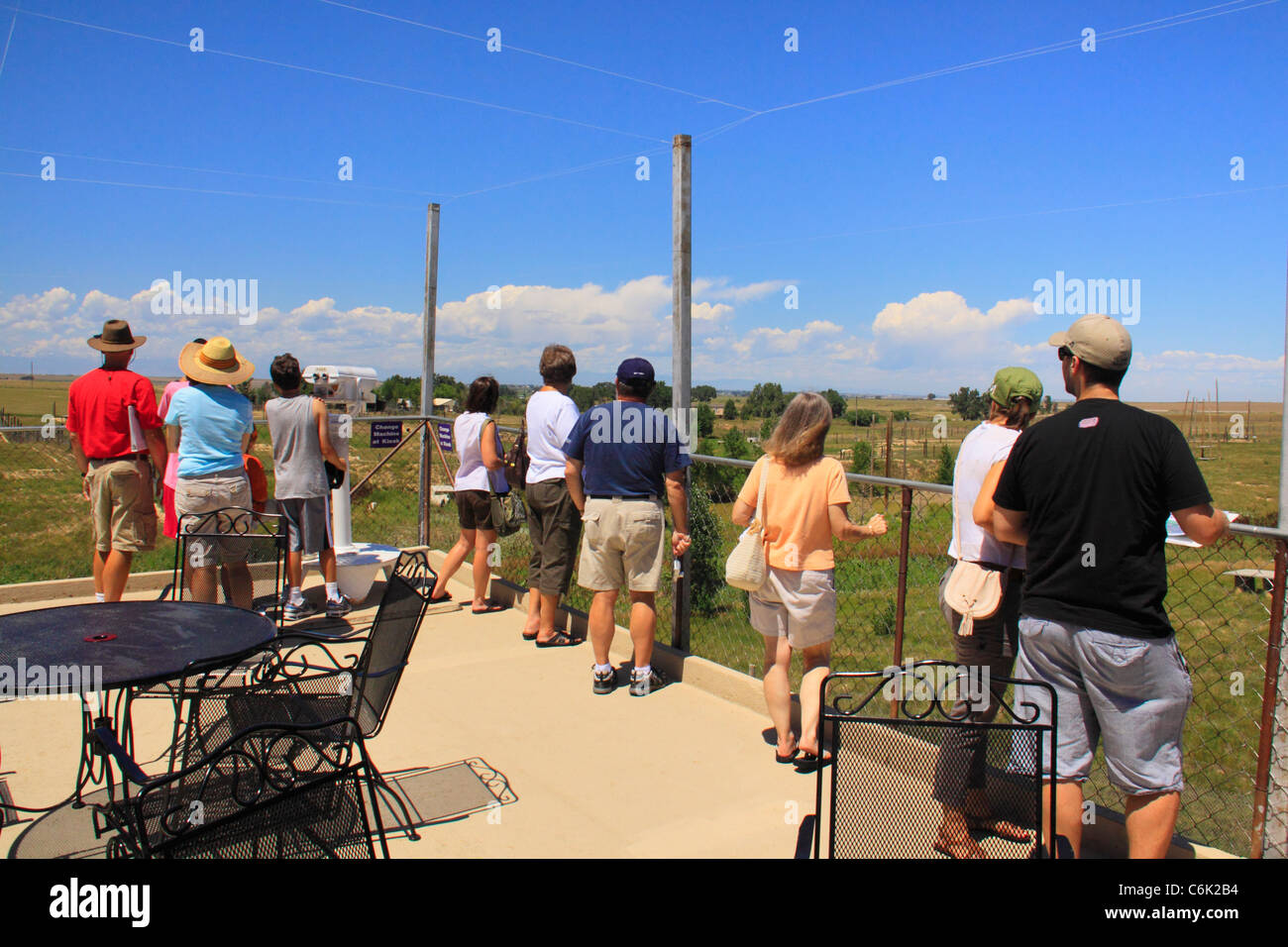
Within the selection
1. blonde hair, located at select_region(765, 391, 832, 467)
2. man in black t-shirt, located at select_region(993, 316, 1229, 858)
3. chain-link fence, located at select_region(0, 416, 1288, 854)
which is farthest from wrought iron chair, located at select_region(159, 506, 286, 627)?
man in black t-shirt, located at select_region(993, 316, 1229, 858)

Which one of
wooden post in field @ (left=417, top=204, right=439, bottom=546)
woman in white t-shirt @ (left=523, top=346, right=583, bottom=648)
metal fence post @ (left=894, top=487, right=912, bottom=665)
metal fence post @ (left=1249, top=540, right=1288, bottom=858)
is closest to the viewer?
metal fence post @ (left=1249, top=540, right=1288, bottom=858)

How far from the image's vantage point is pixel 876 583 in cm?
1892

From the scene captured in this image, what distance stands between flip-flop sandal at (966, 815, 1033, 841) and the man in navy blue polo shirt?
1979mm

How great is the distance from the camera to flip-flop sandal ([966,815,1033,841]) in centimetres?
302

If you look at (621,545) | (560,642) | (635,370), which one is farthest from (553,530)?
(635,370)

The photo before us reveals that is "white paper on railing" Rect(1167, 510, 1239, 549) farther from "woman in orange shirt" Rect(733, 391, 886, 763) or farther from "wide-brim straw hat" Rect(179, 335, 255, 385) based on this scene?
"wide-brim straw hat" Rect(179, 335, 255, 385)

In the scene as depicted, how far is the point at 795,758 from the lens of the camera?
12.9 feet

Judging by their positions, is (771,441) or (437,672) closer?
(771,441)

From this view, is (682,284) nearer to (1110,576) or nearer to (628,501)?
(628,501)

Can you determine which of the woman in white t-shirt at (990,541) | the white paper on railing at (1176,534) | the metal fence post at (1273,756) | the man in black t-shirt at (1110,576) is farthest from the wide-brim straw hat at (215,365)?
the metal fence post at (1273,756)

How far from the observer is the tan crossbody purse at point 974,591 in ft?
10.3
